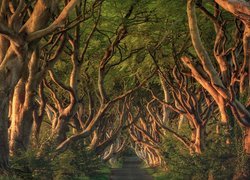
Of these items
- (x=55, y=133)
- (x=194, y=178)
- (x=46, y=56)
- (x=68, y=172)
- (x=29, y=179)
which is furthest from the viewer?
(x=68, y=172)

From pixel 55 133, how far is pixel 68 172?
4.45 m

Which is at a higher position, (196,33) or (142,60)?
(142,60)

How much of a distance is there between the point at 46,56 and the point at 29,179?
601 centimetres

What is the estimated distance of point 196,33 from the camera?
700 inches

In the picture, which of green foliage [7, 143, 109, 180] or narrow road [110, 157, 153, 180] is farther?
narrow road [110, 157, 153, 180]

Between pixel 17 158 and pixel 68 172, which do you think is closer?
pixel 17 158

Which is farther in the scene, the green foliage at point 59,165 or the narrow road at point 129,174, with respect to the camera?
the narrow road at point 129,174

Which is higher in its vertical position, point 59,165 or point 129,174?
point 59,165

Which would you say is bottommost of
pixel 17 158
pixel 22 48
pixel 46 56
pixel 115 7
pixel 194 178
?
pixel 194 178

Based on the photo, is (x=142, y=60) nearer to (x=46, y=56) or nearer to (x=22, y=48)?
(x=46, y=56)

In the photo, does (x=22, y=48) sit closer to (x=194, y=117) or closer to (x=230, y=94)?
(x=230, y=94)

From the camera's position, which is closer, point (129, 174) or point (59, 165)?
point (59, 165)

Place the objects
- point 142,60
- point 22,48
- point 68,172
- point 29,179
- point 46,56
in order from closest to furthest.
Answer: point 22,48
point 29,179
point 46,56
point 68,172
point 142,60

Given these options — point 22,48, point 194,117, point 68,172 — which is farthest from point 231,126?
point 22,48
